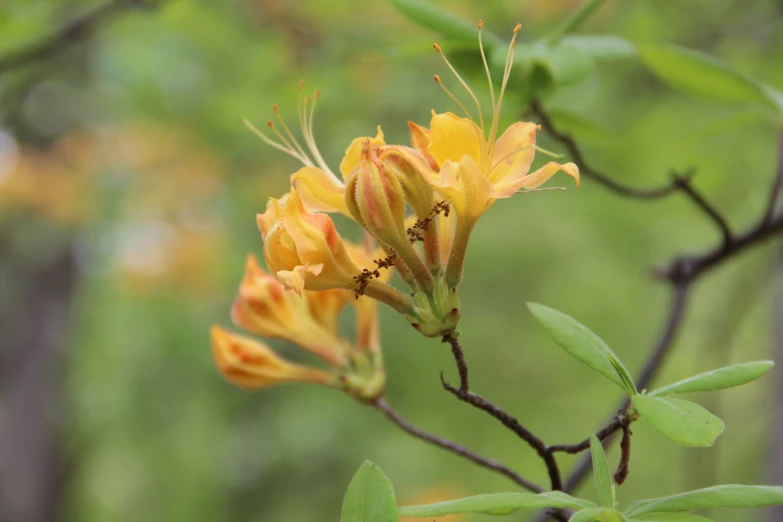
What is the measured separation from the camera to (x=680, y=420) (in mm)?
759

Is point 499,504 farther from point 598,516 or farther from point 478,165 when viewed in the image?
point 478,165

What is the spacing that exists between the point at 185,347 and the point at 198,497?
9.21ft

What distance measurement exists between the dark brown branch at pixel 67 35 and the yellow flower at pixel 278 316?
51.4 inches

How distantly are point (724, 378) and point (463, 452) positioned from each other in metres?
0.49

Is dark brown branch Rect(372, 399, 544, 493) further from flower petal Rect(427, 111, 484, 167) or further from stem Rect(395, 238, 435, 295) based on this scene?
flower petal Rect(427, 111, 484, 167)

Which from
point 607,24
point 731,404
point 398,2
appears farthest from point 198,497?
point 398,2

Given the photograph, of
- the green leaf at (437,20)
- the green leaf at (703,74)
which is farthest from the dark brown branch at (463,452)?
the green leaf at (703,74)

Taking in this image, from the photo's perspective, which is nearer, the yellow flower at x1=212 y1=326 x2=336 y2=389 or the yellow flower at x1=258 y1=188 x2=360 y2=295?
the yellow flower at x1=258 y1=188 x2=360 y2=295

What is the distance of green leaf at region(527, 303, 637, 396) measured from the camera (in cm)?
84

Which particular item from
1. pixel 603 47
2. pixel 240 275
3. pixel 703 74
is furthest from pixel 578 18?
pixel 240 275

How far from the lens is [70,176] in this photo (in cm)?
630

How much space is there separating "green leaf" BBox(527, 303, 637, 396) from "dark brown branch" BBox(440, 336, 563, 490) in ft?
0.35

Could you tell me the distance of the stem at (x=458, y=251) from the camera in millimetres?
973

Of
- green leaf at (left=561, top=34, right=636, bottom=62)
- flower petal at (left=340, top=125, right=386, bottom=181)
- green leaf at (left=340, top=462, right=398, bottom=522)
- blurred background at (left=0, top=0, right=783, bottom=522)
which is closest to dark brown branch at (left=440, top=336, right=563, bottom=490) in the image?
green leaf at (left=340, top=462, right=398, bottom=522)
